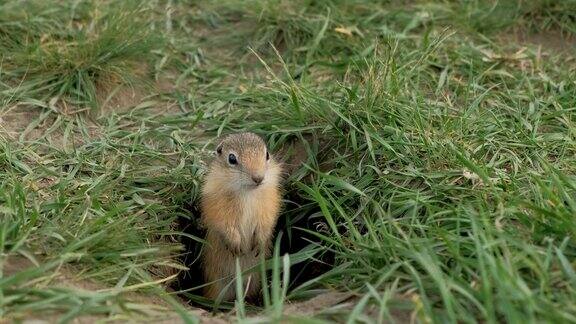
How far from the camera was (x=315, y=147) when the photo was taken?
16.8 feet

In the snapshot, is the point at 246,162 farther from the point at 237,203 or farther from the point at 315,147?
the point at 315,147

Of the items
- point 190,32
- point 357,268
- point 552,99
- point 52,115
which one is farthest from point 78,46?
point 552,99

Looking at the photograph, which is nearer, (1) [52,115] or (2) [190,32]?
(1) [52,115]

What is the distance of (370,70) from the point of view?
4.93 meters

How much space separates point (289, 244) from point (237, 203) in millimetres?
525

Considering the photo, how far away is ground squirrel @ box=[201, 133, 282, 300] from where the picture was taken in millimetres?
4633

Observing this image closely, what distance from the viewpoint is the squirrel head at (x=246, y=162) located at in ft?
15.0

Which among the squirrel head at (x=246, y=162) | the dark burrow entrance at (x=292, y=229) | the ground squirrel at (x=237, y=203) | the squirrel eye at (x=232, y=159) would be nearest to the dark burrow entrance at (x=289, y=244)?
the dark burrow entrance at (x=292, y=229)

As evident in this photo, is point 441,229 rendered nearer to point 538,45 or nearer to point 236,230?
point 236,230

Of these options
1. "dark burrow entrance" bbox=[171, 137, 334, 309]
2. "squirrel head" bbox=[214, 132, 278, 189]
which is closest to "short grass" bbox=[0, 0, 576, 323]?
"dark burrow entrance" bbox=[171, 137, 334, 309]

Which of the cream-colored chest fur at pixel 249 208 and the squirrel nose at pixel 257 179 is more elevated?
the squirrel nose at pixel 257 179

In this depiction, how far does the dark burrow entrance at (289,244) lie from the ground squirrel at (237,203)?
0.14m

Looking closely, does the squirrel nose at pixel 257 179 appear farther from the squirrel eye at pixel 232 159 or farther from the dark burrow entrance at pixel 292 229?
the dark burrow entrance at pixel 292 229

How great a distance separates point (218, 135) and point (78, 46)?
1.27 meters
